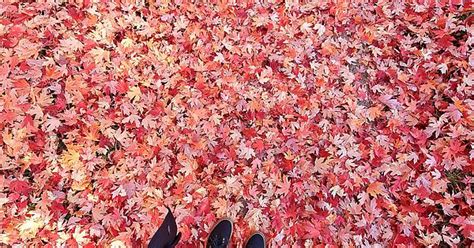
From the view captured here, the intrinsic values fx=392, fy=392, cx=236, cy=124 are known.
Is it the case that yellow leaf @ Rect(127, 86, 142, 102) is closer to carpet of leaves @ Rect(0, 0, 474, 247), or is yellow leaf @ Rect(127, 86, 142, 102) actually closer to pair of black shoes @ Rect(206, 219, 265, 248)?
carpet of leaves @ Rect(0, 0, 474, 247)

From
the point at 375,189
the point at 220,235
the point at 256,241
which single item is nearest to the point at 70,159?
the point at 220,235

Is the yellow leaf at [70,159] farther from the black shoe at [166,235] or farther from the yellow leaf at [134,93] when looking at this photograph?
the black shoe at [166,235]

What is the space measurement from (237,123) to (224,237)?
91 centimetres

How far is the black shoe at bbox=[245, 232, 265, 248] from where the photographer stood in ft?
9.29

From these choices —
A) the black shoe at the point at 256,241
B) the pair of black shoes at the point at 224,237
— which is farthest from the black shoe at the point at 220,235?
the black shoe at the point at 256,241

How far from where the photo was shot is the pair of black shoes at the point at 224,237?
280 centimetres

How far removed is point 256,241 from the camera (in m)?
2.84

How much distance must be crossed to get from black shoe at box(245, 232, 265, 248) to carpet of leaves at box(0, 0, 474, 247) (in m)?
0.09

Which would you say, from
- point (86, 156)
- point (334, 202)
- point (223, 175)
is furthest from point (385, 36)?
point (86, 156)

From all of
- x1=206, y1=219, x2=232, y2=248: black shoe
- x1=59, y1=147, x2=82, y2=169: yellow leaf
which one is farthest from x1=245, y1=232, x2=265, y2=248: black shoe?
x1=59, y1=147, x2=82, y2=169: yellow leaf

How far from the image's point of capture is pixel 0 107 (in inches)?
115

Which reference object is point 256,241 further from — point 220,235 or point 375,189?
point 375,189

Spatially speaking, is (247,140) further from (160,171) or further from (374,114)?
(374,114)

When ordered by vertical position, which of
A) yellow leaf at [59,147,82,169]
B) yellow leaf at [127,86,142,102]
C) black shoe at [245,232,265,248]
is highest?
yellow leaf at [127,86,142,102]
